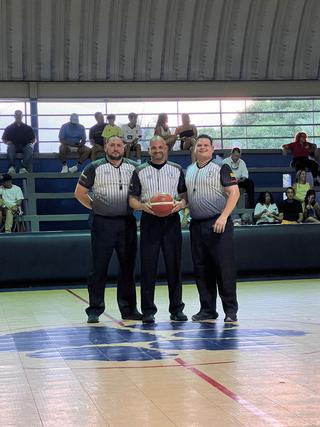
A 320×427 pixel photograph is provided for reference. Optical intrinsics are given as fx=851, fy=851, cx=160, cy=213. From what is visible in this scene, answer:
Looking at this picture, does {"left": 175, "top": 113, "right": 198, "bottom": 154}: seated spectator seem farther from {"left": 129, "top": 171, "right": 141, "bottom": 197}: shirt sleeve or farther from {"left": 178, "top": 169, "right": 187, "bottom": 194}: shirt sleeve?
{"left": 129, "top": 171, "right": 141, "bottom": 197}: shirt sleeve

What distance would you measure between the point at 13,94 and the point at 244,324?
1521 cm

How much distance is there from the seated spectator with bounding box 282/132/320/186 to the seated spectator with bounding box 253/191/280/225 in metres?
2.59

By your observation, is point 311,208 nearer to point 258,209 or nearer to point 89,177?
point 258,209

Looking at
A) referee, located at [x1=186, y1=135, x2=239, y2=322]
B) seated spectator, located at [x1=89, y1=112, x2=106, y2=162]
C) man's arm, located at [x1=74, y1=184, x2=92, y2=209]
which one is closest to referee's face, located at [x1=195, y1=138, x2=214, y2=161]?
referee, located at [x1=186, y1=135, x2=239, y2=322]

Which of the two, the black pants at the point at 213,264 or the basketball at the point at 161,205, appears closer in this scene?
the basketball at the point at 161,205

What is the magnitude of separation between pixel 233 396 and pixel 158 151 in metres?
4.63

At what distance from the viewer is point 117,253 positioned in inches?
387

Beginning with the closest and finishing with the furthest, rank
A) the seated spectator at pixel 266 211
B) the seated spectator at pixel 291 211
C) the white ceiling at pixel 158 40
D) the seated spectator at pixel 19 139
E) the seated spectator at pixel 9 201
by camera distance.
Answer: the seated spectator at pixel 9 201 → the seated spectator at pixel 266 211 → the seated spectator at pixel 291 211 → the seated spectator at pixel 19 139 → the white ceiling at pixel 158 40

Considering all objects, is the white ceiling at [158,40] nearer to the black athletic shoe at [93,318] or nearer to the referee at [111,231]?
the referee at [111,231]

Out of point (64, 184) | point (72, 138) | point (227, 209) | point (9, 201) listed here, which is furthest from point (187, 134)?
point (227, 209)

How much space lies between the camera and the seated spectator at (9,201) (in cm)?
1830

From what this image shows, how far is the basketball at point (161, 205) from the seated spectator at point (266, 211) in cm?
947

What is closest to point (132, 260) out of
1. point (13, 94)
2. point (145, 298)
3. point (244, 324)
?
point (145, 298)

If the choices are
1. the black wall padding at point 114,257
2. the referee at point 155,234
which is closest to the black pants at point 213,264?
the referee at point 155,234
